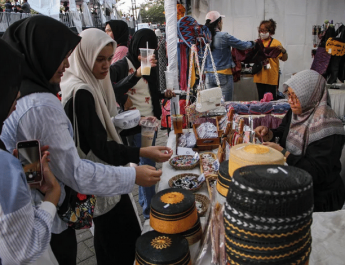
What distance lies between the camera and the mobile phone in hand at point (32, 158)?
946 mm

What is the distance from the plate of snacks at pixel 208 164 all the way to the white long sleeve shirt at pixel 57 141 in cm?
78

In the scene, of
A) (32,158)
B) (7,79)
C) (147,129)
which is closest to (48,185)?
(32,158)

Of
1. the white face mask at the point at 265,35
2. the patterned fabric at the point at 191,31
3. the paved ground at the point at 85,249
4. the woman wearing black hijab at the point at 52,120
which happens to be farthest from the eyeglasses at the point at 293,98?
the white face mask at the point at 265,35

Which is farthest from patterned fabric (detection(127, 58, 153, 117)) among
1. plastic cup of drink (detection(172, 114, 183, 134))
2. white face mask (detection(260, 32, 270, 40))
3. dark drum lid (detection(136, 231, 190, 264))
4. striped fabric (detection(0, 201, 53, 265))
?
white face mask (detection(260, 32, 270, 40))

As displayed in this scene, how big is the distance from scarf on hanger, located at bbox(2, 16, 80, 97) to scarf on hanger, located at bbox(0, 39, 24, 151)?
0.77 ft

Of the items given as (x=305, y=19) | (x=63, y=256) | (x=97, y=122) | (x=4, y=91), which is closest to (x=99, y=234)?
(x=63, y=256)

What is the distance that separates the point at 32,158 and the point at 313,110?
1.71 meters

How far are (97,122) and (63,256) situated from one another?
703mm

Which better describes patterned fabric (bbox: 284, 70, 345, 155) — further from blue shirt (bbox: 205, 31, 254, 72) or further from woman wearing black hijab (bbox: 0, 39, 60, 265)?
blue shirt (bbox: 205, 31, 254, 72)

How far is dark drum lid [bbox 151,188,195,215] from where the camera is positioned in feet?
3.95

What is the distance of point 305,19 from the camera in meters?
5.98

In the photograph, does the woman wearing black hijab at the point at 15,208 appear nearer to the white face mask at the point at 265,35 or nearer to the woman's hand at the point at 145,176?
the woman's hand at the point at 145,176

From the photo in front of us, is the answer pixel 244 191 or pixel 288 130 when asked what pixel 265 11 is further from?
pixel 244 191

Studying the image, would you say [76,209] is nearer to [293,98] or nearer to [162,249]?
[162,249]
